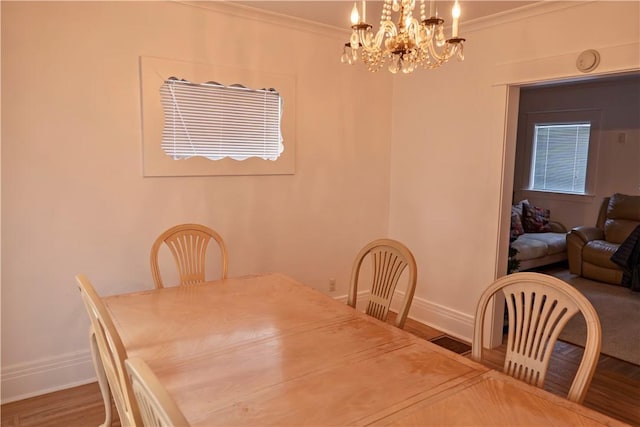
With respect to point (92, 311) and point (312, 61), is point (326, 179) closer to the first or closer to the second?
point (312, 61)

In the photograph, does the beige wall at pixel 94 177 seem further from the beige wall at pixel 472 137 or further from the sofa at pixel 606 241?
the sofa at pixel 606 241

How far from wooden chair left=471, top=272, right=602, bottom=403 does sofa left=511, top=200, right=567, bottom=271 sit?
3.41m

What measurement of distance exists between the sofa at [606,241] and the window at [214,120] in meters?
4.00

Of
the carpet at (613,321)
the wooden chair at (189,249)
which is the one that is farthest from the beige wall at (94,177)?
the carpet at (613,321)

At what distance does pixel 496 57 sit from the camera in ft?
10.8

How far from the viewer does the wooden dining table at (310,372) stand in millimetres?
1245

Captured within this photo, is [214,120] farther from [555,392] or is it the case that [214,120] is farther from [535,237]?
[535,237]

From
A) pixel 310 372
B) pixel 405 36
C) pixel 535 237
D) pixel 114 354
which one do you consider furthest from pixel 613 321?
pixel 114 354

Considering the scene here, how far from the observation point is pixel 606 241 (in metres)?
5.52

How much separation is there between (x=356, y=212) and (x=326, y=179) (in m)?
0.45

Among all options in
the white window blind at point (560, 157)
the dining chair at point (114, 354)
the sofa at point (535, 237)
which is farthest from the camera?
the white window blind at point (560, 157)

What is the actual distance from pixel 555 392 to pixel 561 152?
197 inches

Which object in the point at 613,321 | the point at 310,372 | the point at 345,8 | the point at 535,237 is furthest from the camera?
the point at 535,237

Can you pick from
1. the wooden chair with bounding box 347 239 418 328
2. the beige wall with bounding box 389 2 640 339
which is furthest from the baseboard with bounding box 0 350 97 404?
the beige wall with bounding box 389 2 640 339
